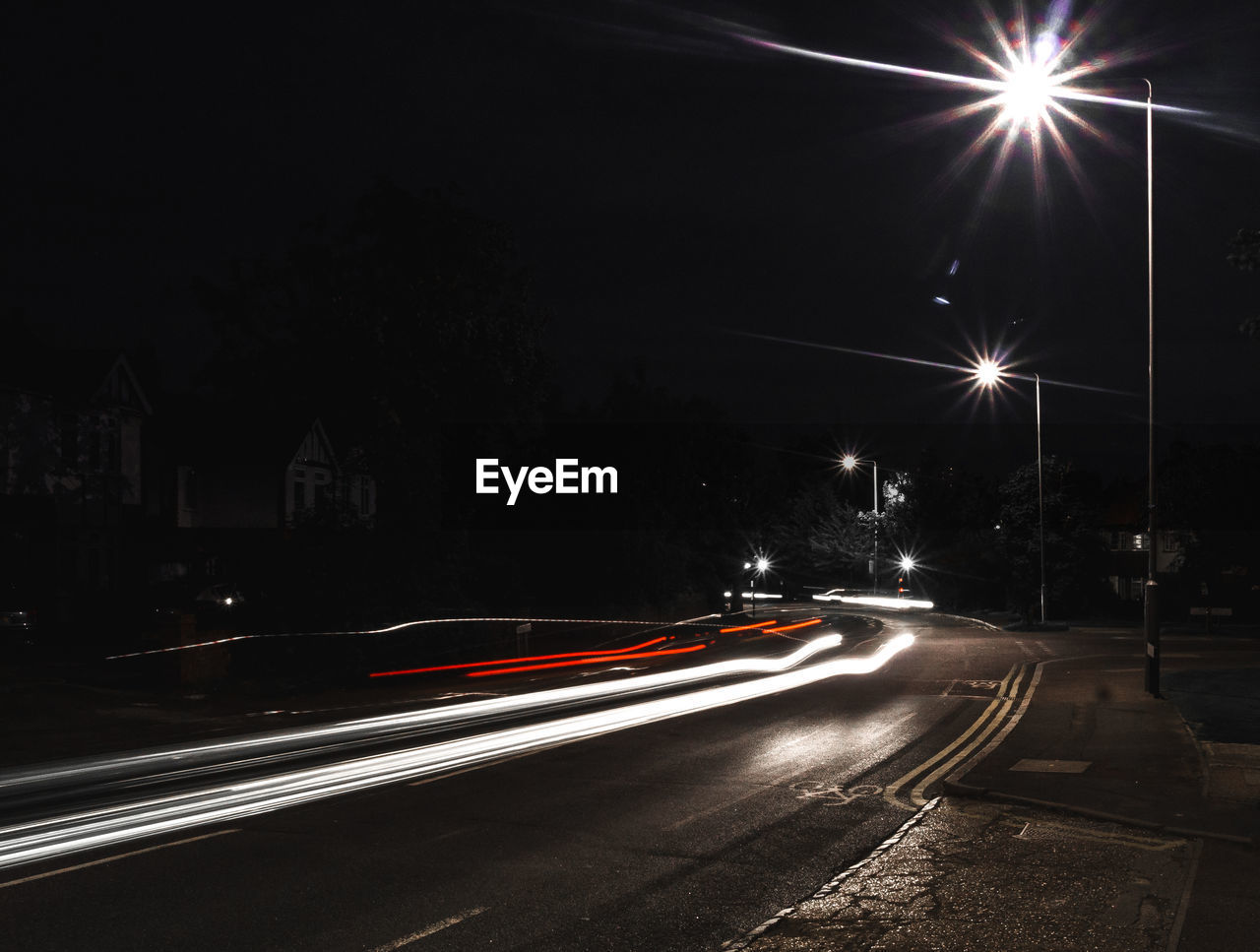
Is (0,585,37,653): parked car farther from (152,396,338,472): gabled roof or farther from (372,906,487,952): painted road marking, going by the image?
(372,906,487,952): painted road marking

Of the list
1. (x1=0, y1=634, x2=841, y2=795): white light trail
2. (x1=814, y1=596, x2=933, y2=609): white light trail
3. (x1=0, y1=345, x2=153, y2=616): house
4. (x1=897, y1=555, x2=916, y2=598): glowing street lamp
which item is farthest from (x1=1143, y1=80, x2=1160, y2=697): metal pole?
(x1=897, y1=555, x2=916, y2=598): glowing street lamp

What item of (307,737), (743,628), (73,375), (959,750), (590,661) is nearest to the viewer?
(959,750)

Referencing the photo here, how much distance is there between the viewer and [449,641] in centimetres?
3416

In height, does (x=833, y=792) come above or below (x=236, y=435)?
below

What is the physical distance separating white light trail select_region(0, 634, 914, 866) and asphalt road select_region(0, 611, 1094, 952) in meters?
0.31

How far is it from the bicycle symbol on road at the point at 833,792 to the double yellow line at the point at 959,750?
18cm

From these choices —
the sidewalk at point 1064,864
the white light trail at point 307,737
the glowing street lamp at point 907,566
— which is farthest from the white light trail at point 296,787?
the glowing street lamp at point 907,566

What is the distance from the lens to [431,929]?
23.0 ft

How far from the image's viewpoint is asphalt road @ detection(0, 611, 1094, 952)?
705 cm

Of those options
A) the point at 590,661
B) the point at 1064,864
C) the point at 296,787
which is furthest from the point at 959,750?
the point at 590,661

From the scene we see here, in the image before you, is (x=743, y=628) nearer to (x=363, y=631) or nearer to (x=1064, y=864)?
(x=363, y=631)

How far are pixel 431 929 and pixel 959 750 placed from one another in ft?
30.6

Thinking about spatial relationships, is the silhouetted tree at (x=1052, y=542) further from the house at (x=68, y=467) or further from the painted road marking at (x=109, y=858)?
the painted road marking at (x=109, y=858)

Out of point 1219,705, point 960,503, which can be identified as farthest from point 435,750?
point 960,503
